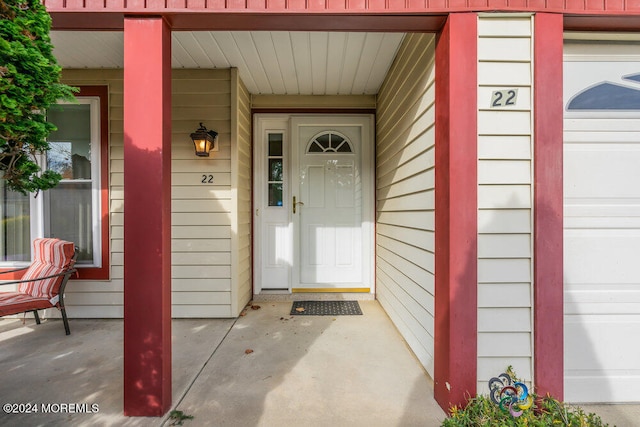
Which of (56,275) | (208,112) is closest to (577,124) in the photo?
(208,112)

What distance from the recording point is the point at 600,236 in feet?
5.32

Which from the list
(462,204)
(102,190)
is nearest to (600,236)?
(462,204)

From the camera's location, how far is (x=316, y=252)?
3551 millimetres

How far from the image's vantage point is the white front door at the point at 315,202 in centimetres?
351

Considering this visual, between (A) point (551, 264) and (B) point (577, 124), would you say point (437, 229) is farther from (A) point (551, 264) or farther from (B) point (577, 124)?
(B) point (577, 124)

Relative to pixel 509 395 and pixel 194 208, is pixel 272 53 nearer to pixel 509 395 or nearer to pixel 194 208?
pixel 194 208

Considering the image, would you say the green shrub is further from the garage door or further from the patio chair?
the patio chair

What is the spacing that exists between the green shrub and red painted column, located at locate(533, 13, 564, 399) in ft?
0.33

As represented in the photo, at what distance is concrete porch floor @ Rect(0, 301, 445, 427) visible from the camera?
1.53m

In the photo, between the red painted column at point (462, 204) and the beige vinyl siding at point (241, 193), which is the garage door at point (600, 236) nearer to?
the red painted column at point (462, 204)

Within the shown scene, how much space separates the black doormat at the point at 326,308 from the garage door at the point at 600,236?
1.79 meters

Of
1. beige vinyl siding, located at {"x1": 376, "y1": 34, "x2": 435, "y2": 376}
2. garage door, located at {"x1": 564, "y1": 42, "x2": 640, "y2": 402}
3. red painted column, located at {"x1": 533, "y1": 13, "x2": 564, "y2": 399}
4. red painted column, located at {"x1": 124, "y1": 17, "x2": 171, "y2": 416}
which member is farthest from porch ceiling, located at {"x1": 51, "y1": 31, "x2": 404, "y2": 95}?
garage door, located at {"x1": 564, "y1": 42, "x2": 640, "y2": 402}

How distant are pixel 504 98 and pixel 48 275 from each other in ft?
11.8

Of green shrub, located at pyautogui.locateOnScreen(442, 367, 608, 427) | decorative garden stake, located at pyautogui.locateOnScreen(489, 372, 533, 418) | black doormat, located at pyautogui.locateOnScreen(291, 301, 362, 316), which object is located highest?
decorative garden stake, located at pyautogui.locateOnScreen(489, 372, 533, 418)
